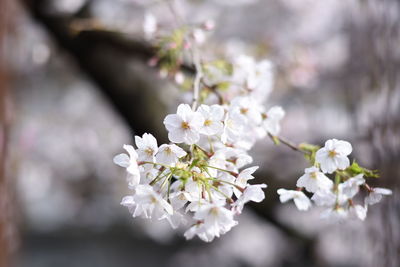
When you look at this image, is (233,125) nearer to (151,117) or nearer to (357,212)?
(357,212)

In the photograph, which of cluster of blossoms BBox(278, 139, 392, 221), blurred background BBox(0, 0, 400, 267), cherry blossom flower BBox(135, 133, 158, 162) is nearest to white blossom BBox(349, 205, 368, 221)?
cluster of blossoms BBox(278, 139, 392, 221)

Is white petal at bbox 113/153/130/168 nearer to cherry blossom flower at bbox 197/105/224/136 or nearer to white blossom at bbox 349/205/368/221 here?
cherry blossom flower at bbox 197/105/224/136

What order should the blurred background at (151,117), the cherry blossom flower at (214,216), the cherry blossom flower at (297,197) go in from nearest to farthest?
the cherry blossom flower at (214,216)
the cherry blossom flower at (297,197)
the blurred background at (151,117)

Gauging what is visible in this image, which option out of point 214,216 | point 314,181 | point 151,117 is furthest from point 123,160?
point 151,117

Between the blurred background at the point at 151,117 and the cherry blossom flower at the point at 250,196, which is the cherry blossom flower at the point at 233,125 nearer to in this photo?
the cherry blossom flower at the point at 250,196

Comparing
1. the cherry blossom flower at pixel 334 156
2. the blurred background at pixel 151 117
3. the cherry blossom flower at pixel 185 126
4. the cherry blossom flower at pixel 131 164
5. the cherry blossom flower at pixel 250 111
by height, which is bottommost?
the cherry blossom flower at pixel 131 164

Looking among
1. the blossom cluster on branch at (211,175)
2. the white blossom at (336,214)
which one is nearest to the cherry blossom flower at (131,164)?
the blossom cluster on branch at (211,175)
